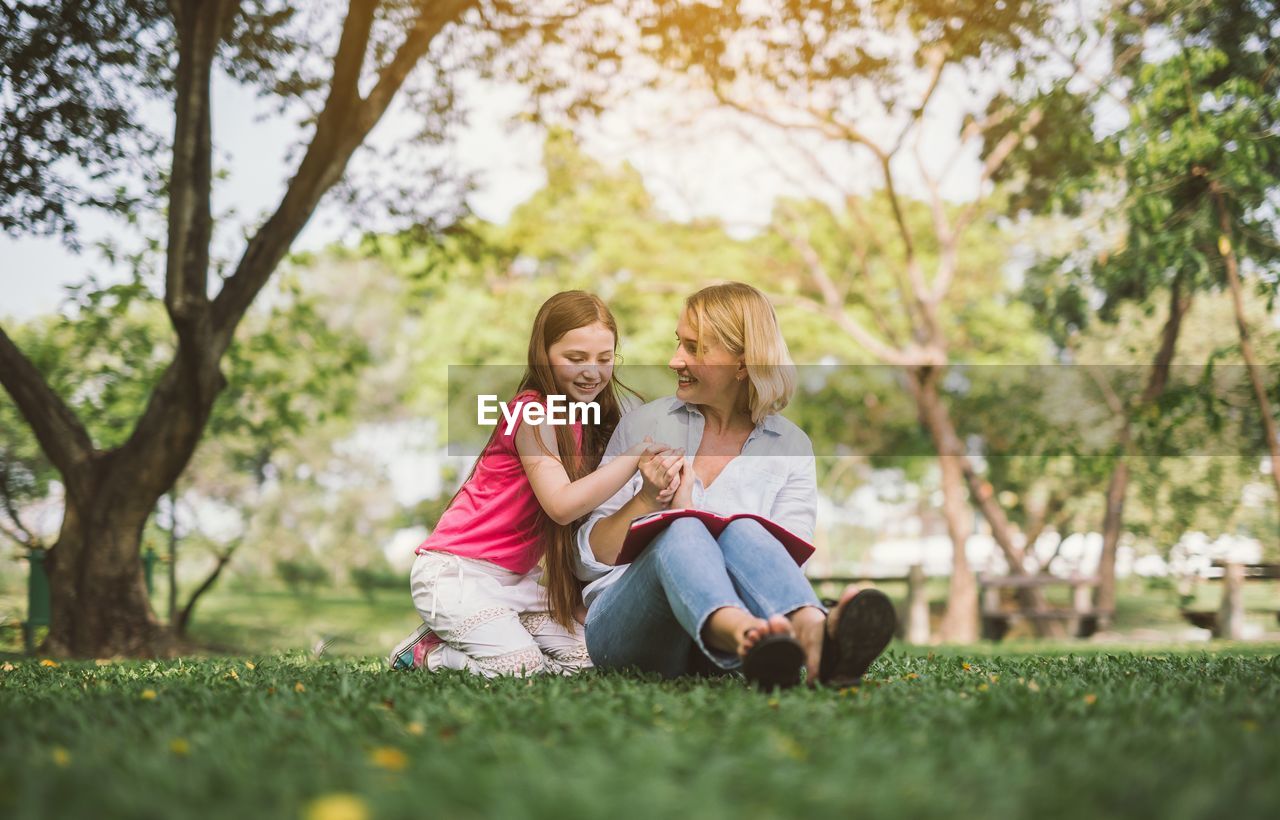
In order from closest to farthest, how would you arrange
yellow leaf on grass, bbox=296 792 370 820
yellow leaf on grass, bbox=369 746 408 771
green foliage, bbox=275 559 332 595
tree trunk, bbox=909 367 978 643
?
yellow leaf on grass, bbox=296 792 370 820 < yellow leaf on grass, bbox=369 746 408 771 < tree trunk, bbox=909 367 978 643 < green foliage, bbox=275 559 332 595

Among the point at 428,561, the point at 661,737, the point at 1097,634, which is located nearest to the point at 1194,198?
the point at 1097,634

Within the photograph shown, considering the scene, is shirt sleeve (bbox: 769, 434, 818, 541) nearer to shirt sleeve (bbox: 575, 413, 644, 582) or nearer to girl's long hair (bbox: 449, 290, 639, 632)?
shirt sleeve (bbox: 575, 413, 644, 582)

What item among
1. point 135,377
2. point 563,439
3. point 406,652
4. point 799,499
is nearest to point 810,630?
point 799,499

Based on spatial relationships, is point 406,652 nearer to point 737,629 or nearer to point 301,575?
point 737,629

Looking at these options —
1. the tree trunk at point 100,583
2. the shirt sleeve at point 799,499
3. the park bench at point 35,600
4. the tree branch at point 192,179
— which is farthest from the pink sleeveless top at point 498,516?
the park bench at point 35,600

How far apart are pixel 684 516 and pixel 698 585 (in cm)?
26

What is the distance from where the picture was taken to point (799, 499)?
140 inches

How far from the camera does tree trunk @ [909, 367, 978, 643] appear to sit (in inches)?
552

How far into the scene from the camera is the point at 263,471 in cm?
2502

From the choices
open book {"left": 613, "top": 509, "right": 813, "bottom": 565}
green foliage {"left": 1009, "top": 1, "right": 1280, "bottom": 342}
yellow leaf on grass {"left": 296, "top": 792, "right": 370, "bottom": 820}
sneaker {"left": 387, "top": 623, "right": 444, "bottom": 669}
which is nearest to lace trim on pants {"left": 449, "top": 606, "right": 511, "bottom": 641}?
sneaker {"left": 387, "top": 623, "right": 444, "bottom": 669}

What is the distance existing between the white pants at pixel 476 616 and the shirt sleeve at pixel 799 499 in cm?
93

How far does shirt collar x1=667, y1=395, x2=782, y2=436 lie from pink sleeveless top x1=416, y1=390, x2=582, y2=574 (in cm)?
34

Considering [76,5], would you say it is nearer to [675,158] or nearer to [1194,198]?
[675,158]

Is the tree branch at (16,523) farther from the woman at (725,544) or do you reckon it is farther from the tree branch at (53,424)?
the woman at (725,544)
